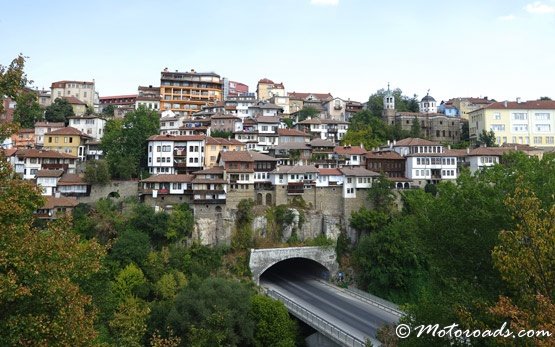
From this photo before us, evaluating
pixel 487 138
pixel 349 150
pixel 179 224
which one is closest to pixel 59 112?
pixel 179 224

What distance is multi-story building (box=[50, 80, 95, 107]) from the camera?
75.9 meters

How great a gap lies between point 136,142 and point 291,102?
107 ft

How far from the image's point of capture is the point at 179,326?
26359mm

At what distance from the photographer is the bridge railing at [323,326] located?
80.2 feet

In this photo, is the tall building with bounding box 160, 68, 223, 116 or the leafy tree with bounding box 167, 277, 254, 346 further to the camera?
the tall building with bounding box 160, 68, 223, 116

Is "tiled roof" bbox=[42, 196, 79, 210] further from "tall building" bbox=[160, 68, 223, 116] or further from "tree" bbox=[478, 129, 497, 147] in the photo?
"tree" bbox=[478, 129, 497, 147]

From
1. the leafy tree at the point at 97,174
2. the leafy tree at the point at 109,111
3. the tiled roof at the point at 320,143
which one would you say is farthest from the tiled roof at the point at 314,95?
the leafy tree at the point at 97,174

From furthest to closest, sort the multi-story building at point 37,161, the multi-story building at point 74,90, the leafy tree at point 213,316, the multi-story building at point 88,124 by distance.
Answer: the multi-story building at point 74,90
the multi-story building at point 88,124
the multi-story building at point 37,161
the leafy tree at point 213,316

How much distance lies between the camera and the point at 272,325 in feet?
93.2

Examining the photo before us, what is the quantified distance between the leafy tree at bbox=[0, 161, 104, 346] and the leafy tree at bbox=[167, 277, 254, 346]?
1547 cm

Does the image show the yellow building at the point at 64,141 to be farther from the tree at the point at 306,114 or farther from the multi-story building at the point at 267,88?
the multi-story building at the point at 267,88

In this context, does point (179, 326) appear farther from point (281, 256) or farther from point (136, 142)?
point (136, 142)

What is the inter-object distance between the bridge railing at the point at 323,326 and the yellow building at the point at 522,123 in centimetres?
4231

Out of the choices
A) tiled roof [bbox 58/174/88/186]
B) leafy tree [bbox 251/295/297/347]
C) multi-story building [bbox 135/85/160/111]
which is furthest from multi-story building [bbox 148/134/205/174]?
multi-story building [bbox 135/85/160/111]
